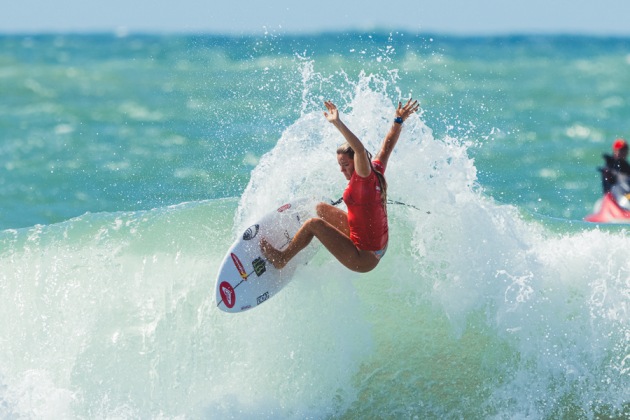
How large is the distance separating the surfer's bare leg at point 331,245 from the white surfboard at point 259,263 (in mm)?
202

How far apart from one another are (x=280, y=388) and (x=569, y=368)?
2.67 m

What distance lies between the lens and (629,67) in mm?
24281

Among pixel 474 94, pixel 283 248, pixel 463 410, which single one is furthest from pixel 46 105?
pixel 463 410

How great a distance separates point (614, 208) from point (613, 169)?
61 centimetres

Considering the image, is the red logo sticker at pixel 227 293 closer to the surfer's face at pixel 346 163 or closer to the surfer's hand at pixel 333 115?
the surfer's face at pixel 346 163

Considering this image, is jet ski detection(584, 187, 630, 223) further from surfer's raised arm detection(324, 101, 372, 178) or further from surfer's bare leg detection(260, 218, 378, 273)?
surfer's raised arm detection(324, 101, 372, 178)

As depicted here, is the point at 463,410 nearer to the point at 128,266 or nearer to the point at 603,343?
the point at 603,343

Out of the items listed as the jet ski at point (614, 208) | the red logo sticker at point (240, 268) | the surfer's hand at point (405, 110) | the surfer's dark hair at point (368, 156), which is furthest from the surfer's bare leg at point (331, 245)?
the jet ski at point (614, 208)

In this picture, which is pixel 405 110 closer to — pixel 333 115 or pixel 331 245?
pixel 333 115

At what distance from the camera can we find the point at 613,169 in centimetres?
908

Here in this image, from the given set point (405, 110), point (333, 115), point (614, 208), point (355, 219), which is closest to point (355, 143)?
point (333, 115)

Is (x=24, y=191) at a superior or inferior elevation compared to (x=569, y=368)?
superior

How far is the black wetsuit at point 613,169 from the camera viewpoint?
29.4 feet

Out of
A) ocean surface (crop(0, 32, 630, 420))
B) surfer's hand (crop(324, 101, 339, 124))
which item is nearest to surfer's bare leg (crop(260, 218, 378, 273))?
ocean surface (crop(0, 32, 630, 420))
